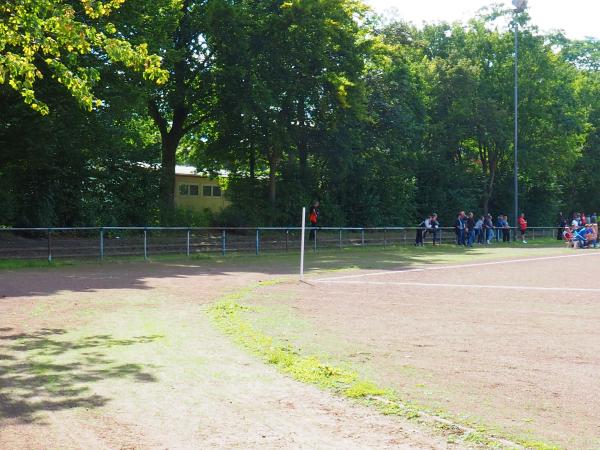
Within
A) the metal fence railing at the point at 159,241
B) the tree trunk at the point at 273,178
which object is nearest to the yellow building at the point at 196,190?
the tree trunk at the point at 273,178

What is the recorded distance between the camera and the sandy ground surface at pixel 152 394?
5070mm

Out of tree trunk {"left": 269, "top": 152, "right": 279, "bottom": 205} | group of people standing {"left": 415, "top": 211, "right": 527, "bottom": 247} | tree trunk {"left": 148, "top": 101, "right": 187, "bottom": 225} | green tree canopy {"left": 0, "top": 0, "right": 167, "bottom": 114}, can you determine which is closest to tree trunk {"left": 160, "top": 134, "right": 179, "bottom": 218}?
tree trunk {"left": 148, "top": 101, "right": 187, "bottom": 225}

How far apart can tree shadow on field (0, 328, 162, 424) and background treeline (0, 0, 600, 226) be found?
16.4m

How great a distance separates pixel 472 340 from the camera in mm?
9047

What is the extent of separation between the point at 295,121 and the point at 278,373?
29143mm

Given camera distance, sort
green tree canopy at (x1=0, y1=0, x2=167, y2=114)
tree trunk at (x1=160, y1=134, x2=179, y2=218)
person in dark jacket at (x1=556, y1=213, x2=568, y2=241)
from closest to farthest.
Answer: green tree canopy at (x1=0, y1=0, x2=167, y2=114) → tree trunk at (x1=160, y1=134, x2=179, y2=218) → person in dark jacket at (x1=556, y1=213, x2=568, y2=241)

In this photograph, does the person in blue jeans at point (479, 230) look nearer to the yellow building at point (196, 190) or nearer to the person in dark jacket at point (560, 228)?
the person in dark jacket at point (560, 228)

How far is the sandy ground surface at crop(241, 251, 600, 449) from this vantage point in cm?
581

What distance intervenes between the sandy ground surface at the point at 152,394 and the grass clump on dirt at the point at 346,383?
0.17 metres

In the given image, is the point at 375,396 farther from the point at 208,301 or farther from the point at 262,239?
the point at 262,239

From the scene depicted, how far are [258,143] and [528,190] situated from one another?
32.8 meters

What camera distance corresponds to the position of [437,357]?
7875mm

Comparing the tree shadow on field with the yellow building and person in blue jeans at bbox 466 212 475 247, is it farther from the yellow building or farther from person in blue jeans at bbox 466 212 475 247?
the yellow building

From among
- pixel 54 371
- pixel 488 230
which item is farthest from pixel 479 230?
pixel 54 371
